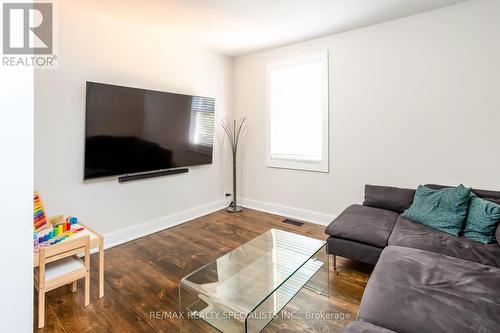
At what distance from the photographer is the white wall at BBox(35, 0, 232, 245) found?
2.53m

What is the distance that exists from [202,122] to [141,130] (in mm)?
1030

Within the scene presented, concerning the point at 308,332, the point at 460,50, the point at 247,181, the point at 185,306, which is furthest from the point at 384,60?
the point at 185,306

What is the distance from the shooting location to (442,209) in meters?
2.36

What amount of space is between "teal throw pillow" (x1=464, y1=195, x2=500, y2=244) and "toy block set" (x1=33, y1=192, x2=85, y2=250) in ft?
10.6

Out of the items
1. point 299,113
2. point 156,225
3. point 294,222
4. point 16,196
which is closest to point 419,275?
point 16,196

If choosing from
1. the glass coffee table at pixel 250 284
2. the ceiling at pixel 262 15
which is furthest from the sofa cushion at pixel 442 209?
the ceiling at pixel 262 15

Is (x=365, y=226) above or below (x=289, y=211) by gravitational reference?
above

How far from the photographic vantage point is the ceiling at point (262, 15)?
2.62 m

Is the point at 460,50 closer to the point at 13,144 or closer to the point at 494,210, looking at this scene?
the point at 494,210

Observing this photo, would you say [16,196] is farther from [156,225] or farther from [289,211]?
[289,211]

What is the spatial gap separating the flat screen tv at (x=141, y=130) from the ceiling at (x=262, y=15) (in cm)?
81

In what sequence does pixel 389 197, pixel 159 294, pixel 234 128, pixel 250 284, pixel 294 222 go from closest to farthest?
pixel 250 284
pixel 159 294
pixel 389 197
pixel 294 222
pixel 234 128

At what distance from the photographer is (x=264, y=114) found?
13.9ft

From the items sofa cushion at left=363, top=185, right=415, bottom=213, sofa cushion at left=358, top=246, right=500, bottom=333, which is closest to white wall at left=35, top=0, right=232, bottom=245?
sofa cushion at left=363, top=185, right=415, bottom=213
